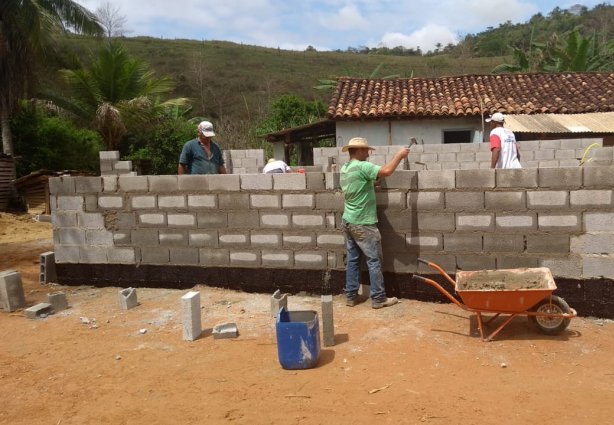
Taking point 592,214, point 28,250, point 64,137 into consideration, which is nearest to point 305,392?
point 592,214

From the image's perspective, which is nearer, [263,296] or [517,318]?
[517,318]

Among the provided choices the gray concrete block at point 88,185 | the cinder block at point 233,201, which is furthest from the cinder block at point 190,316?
the gray concrete block at point 88,185

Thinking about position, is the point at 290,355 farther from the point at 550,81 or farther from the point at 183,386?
the point at 550,81

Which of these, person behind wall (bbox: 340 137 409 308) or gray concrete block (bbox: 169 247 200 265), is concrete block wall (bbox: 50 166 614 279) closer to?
gray concrete block (bbox: 169 247 200 265)

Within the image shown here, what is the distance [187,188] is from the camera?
5.69m

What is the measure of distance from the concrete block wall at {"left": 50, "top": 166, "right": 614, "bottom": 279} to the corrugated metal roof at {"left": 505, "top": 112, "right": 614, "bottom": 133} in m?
8.42

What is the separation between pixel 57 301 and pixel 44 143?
45.3ft

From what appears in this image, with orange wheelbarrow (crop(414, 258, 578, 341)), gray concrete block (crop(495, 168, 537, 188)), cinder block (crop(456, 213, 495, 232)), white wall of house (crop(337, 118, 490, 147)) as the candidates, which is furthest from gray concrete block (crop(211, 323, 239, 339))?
white wall of house (crop(337, 118, 490, 147))

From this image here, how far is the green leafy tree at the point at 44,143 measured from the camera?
55.9ft

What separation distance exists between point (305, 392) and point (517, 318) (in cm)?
221

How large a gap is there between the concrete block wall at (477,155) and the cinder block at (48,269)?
13.9 ft

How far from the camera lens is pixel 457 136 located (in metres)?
16.2

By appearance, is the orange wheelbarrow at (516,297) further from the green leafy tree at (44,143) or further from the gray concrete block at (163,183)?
the green leafy tree at (44,143)

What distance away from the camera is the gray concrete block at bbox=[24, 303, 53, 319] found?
5.17 m
